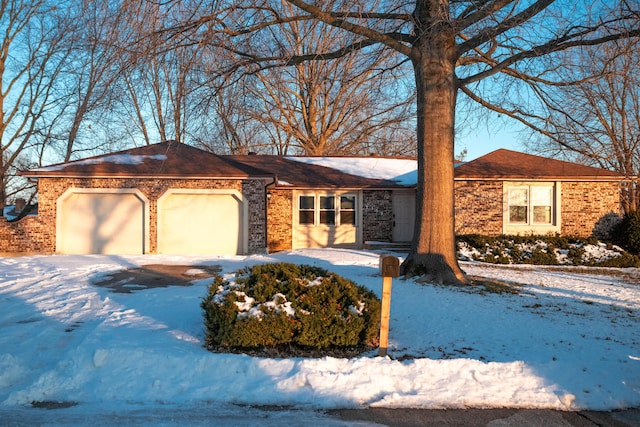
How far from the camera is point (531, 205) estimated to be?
19.7 m

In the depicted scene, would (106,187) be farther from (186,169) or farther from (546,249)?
(546,249)

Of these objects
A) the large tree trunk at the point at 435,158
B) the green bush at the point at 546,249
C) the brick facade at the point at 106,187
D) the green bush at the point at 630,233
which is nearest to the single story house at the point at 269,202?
the brick facade at the point at 106,187

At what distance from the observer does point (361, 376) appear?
5.05 meters

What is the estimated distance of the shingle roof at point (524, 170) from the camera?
19.2 meters

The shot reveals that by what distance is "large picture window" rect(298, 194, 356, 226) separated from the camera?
20.2m

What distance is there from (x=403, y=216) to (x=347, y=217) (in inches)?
89.5

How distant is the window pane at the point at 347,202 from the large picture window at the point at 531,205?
240 inches

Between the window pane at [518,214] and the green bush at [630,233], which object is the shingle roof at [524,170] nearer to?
the window pane at [518,214]

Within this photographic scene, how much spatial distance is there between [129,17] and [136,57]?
0.74m

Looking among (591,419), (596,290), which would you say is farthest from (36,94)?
(591,419)

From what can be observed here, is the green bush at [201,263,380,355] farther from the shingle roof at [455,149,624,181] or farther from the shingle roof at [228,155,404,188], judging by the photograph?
the shingle roof at [455,149,624,181]

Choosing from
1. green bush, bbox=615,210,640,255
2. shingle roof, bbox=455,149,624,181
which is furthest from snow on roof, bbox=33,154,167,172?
green bush, bbox=615,210,640,255

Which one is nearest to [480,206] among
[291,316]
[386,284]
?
[386,284]

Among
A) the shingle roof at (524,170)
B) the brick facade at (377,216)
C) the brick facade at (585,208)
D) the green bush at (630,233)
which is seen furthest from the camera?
the brick facade at (377,216)
